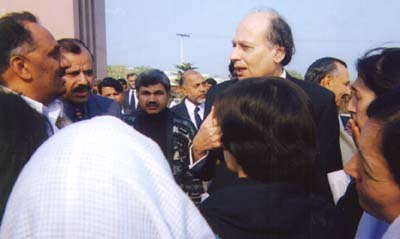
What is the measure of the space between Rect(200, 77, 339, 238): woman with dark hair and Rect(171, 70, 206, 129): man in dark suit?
4.71m

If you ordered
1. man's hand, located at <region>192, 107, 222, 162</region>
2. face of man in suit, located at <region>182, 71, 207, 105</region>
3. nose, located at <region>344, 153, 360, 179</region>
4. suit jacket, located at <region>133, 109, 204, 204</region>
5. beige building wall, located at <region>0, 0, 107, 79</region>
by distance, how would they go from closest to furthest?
1. nose, located at <region>344, 153, 360, 179</region>
2. man's hand, located at <region>192, 107, 222, 162</region>
3. suit jacket, located at <region>133, 109, 204, 204</region>
4. beige building wall, located at <region>0, 0, 107, 79</region>
5. face of man in suit, located at <region>182, 71, 207, 105</region>

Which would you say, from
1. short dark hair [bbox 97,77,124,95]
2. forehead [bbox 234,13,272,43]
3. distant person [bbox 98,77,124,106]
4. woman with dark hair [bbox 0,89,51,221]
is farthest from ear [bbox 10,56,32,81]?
short dark hair [bbox 97,77,124,95]

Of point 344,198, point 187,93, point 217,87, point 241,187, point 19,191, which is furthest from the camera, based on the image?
point 187,93

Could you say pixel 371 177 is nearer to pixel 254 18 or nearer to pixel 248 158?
pixel 248 158

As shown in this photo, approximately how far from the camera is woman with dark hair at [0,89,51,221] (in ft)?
3.54

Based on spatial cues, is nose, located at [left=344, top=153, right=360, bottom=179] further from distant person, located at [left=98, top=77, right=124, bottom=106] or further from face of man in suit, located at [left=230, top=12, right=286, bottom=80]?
distant person, located at [left=98, top=77, right=124, bottom=106]

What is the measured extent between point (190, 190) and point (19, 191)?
2.66m

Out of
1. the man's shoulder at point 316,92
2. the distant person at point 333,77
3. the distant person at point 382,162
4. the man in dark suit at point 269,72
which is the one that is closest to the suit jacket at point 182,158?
the man in dark suit at point 269,72

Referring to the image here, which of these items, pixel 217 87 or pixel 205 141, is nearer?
pixel 205 141

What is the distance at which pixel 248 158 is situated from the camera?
151 cm

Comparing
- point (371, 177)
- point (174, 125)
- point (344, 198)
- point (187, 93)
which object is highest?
point (371, 177)

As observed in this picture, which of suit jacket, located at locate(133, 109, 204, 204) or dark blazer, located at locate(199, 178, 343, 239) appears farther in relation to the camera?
suit jacket, located at locate(133, 109, 204, 204)

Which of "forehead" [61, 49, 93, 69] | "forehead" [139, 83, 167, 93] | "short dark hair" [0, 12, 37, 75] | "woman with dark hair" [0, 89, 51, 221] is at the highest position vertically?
Answer: "short dark hair" [0, 12, 37, 75]

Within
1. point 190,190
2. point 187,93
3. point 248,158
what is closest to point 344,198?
point 248,158
